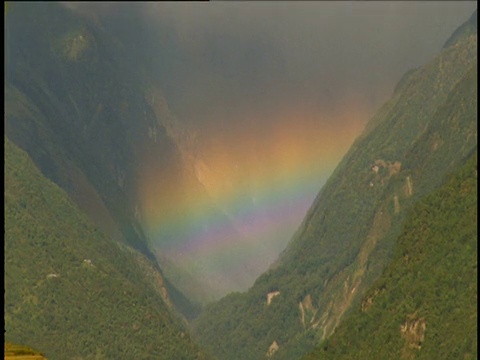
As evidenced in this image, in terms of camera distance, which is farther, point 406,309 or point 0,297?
point 406,309

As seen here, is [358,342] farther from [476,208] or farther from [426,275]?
[476,208]

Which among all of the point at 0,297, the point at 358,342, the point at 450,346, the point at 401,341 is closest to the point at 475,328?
the point at 450,346

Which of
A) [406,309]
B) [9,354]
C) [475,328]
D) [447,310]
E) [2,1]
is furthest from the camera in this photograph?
[406,309]

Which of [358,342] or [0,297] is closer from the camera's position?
[0,297]

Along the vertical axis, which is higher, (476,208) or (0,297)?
(476,208)

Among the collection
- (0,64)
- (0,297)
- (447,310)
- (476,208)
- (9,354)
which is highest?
(476,208)

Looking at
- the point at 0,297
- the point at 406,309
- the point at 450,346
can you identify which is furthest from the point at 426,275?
the point at 0,297

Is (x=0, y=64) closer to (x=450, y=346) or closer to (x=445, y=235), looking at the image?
(x=450, y=346)

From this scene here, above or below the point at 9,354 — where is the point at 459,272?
above

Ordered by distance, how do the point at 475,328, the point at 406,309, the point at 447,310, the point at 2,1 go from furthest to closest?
the point at 406,309 < the point at 447,310 < the point at 475,328 < the point at 2,1
